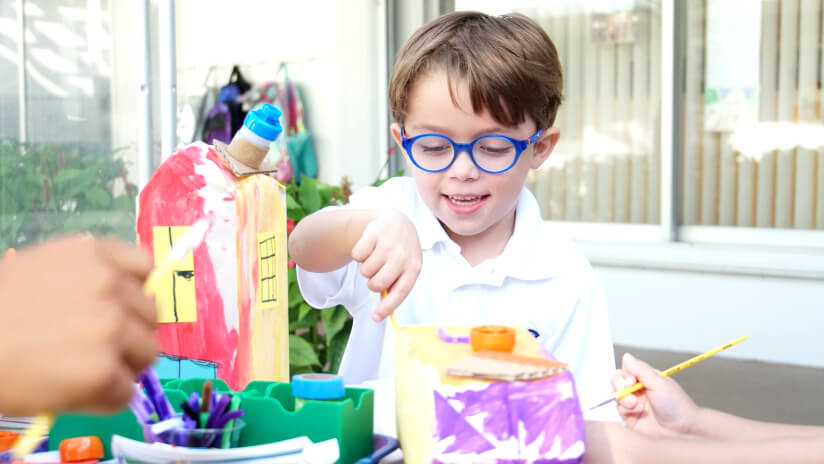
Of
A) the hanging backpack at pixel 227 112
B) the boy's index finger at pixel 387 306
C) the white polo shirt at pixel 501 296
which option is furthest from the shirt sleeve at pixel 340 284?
the hanging backpack at pixel 227 112

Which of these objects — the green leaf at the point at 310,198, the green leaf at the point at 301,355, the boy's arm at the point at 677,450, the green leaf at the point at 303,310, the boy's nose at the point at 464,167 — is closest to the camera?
the boy's arm at the point at 677,450

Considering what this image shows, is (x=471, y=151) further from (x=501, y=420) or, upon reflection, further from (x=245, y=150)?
(x=501, y=420)

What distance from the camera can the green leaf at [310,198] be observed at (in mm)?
1993

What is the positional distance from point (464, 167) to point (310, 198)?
0.96m

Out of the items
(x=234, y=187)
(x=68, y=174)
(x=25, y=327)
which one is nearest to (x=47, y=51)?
(x=68, y=174)

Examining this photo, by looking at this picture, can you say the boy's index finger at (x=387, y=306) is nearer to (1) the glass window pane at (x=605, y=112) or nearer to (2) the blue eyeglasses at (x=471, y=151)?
(2) the blue eyeglasses at (x=471, y=151)

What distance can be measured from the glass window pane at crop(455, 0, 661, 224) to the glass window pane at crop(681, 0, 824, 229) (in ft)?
0.67

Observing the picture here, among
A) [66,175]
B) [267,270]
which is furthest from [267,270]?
[66,175]

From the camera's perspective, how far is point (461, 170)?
110 cm

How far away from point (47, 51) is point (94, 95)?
0.20 metres

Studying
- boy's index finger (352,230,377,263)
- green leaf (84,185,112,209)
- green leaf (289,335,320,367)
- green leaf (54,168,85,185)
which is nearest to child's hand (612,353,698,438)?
boy's index finger (352,230,377,263)

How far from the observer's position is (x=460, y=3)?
4.39 metres

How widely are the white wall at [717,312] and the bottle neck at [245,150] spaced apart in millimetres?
3336

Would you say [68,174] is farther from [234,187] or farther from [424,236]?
[234,187]
